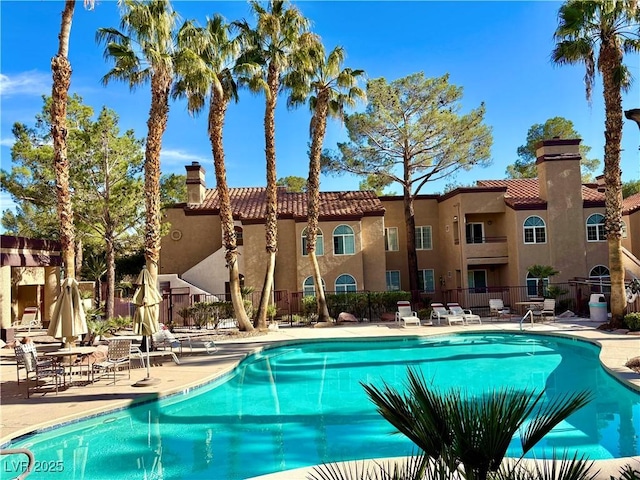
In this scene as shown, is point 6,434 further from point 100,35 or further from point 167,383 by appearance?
point 100,35

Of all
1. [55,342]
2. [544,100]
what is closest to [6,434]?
Result: [55,342]

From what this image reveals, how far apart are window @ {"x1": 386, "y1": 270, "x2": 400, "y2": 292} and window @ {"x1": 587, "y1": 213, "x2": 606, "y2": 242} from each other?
10.7 meters

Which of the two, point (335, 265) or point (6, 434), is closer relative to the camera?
point (6, 434)

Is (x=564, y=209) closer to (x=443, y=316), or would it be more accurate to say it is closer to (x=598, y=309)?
(x=598, y=309)

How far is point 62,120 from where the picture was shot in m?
14.5

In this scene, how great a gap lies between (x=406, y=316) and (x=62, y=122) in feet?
51.3

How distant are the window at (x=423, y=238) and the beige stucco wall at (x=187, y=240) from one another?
1230cm

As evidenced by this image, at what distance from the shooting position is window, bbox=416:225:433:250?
30.2m

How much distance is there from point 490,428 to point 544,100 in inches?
1162

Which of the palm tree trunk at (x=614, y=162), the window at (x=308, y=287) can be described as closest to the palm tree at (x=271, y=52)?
the window at (x=308, y=287)

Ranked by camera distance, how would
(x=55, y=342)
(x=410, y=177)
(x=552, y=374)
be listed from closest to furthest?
(x=552, y=374) → (x=55, y=342) → (x=410, y=177)

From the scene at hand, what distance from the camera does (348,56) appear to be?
22094 millimetres

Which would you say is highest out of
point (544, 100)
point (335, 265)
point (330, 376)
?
point (544, 100)

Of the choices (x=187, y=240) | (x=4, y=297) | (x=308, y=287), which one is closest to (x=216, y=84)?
(x=4, y=297)
